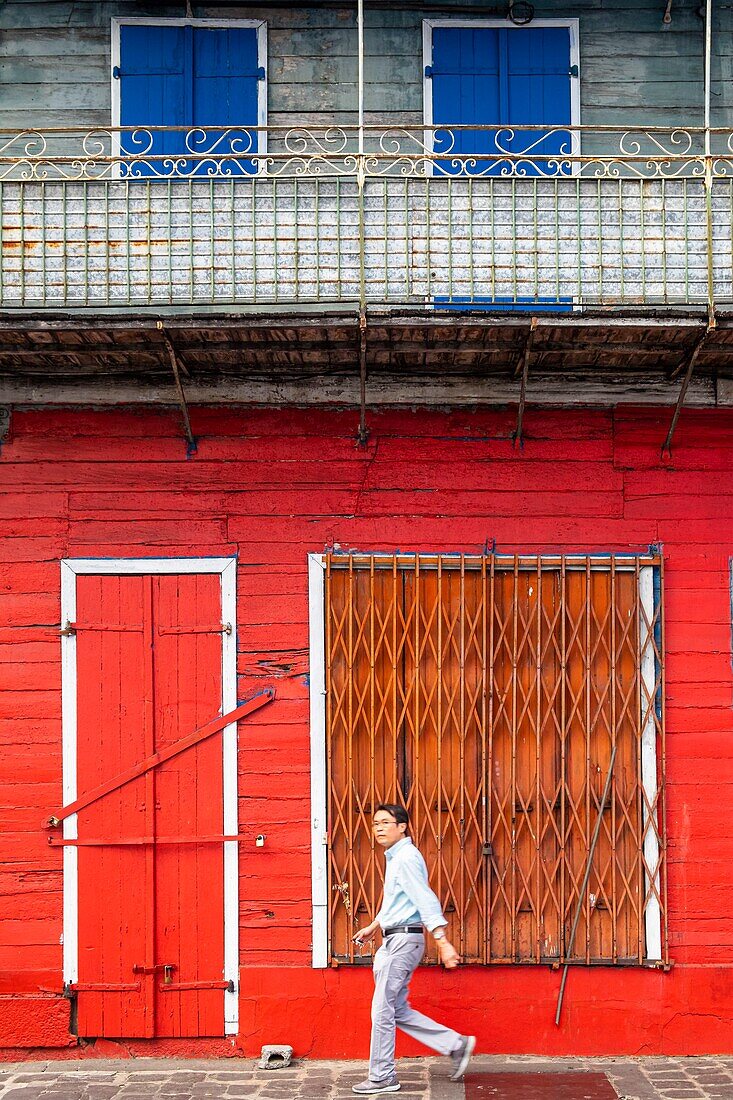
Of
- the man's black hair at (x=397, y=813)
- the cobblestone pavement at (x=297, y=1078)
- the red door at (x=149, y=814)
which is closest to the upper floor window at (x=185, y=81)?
the red door at (x=149, y=814)

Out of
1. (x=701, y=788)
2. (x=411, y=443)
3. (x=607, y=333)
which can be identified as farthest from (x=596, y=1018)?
(x=607, y=333)

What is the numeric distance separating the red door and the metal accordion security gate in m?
0.86

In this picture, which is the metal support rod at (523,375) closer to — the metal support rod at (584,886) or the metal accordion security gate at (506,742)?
the metal accordion security gate at (506,742)

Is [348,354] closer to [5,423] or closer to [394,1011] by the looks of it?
[5,423]

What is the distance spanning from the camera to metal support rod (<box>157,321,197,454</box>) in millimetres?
6328

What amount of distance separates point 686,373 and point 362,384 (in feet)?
6.98

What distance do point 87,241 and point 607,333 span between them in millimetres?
3377

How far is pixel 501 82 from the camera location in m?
7.98

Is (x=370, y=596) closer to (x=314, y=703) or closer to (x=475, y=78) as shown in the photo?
(x=314, y=703)

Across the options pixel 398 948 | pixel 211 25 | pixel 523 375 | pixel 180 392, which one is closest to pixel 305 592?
pixel 180 392

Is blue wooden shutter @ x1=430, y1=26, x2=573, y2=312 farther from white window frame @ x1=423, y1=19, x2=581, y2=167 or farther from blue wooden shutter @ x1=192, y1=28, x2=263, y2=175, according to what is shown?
blue wooden shutter @ x1=192, y1=28, x2=263, y2=175

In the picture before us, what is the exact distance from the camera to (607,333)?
6.37m

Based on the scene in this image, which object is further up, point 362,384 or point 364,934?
point 362,384

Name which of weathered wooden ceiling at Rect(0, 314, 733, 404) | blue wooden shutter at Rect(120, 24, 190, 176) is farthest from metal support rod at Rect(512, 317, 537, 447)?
blue wooden shutter at Rect(120, 24, 190, 176)
